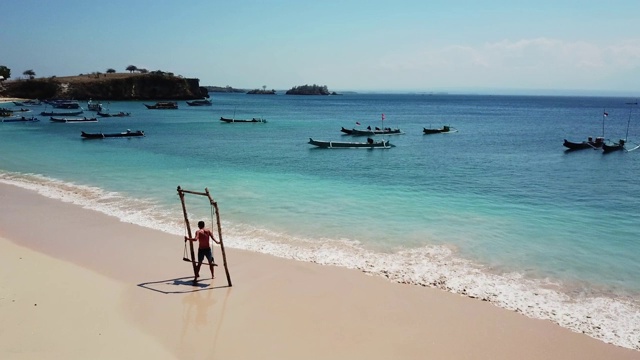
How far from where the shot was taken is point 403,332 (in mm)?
10414

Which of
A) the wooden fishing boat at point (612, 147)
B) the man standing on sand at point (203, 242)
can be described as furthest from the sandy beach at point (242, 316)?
the wooden fishing boat at point (612, 147)

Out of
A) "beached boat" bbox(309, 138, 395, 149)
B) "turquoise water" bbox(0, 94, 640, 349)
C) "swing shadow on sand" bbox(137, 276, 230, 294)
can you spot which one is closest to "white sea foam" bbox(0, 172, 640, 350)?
"turquoise water" bbox(0, 94, 640, 349)

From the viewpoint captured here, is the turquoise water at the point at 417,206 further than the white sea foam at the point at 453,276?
Yes

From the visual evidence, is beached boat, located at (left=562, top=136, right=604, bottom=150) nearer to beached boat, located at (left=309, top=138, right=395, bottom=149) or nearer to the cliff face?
beached boat, located at (left=309, top=138, right=395, bottom=149)

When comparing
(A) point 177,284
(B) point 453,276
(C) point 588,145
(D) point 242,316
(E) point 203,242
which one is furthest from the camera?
(C) point 588,145

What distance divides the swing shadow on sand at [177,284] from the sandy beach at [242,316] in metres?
0.03

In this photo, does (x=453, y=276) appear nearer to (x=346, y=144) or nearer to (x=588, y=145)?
(x=346, y=144)

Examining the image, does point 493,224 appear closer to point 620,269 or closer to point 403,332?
point 620,269

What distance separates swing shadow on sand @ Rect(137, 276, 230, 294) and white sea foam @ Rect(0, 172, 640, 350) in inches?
127

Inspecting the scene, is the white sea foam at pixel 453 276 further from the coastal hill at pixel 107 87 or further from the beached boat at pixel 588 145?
the coastal hill at pixel 107 87

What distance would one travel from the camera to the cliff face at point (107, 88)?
144 metres

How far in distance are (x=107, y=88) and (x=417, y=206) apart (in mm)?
151376

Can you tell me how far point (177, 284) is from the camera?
41.8 feet

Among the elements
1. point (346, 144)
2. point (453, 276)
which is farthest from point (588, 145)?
point (453, 276)
